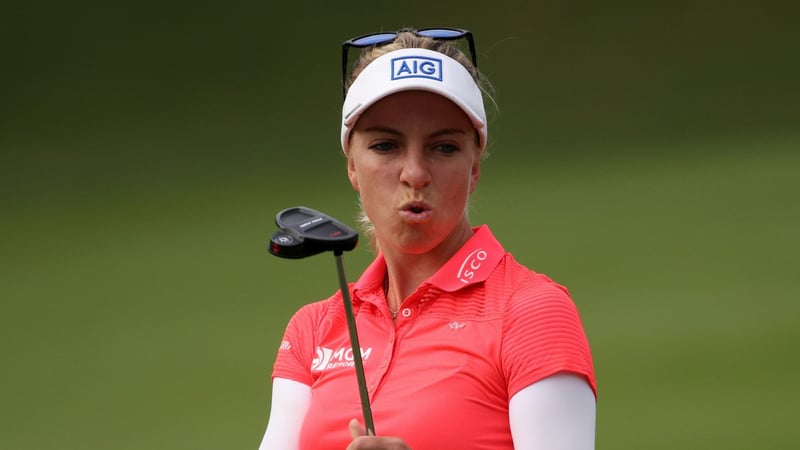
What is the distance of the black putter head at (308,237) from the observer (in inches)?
58.9

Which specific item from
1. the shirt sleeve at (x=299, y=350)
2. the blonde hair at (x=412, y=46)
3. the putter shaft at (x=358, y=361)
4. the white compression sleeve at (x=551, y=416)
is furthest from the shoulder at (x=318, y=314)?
the white compression sleeve at (x=551, y=416)

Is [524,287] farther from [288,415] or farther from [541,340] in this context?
[288,415]

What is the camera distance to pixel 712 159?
12.2 feet

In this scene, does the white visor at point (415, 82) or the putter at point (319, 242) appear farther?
the white visor at point (415, 82)

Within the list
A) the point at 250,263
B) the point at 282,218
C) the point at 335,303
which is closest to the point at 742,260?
the point at 250,263

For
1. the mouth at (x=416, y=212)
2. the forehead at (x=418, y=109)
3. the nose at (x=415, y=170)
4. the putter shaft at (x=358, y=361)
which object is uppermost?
the forehead at (x=418, y=109)

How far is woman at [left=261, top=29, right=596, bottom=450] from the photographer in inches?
60.7

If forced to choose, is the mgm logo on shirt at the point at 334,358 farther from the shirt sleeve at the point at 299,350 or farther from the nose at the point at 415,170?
the nose at the point at 415,170

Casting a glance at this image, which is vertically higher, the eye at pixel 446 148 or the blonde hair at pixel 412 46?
the blonde hair at pixel 412 46

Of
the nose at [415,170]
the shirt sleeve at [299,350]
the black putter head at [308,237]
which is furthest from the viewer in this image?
the shirt sleeve at [299,350]

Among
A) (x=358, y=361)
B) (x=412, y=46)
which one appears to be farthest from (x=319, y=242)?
(x=412, y=46)

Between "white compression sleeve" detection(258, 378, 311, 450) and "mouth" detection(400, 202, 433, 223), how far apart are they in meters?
0.27

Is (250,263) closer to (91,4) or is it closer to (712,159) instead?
(91,4)

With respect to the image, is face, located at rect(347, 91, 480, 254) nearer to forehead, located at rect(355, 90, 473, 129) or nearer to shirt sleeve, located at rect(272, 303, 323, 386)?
forehead, located at rect(355, 90, 473, 129)
